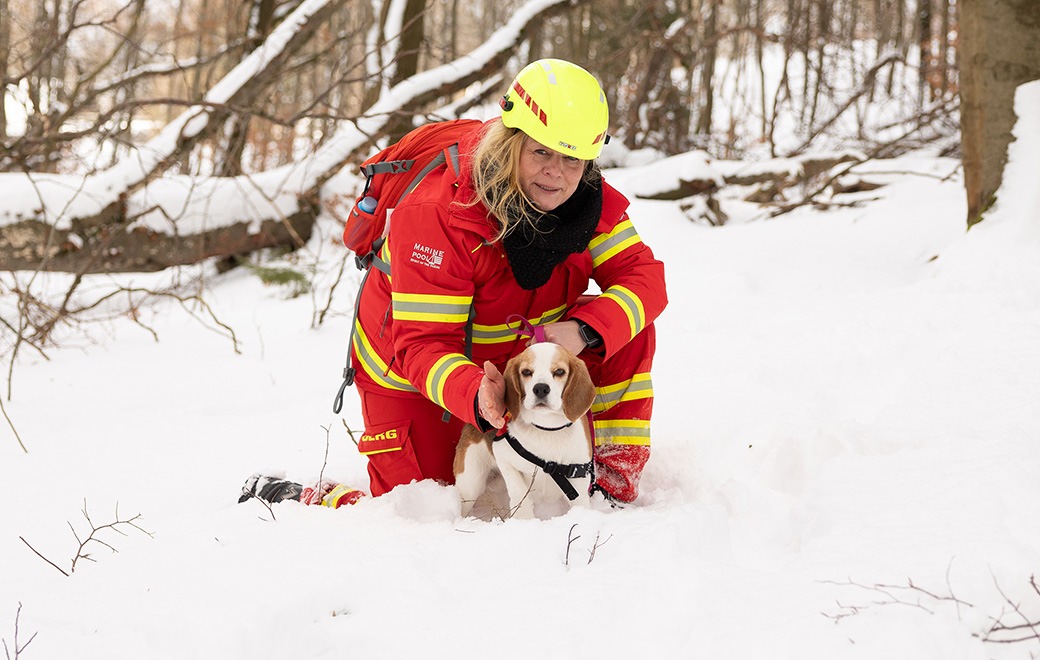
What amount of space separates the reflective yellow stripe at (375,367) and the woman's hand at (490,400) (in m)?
0.65

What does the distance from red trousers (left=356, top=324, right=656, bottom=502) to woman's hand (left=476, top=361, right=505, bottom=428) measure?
0.56m

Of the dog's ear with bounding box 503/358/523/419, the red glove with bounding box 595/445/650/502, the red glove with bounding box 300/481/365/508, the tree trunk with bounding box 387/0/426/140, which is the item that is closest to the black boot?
the red glove with bounding box 300/481/365/508

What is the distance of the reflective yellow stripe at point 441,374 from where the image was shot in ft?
9.14

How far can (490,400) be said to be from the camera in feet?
8.87

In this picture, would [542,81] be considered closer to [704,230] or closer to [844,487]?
[844,487]

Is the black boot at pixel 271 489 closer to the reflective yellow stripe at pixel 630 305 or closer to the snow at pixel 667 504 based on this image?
the snow at pixel 667 504

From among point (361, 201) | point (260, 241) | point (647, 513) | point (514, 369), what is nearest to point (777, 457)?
point (647, 513)

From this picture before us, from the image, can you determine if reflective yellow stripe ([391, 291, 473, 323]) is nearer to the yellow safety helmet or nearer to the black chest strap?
the black chest strap

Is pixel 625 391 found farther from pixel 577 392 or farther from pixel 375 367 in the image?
pixel 375 367

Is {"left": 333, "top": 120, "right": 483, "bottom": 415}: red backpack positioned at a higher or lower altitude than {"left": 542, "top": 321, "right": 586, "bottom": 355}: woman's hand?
higher

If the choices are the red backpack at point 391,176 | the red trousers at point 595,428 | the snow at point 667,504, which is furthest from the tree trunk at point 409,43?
the red trousers at point 595,428

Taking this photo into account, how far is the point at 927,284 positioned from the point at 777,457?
2.71m

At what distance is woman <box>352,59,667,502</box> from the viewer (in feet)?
9.29

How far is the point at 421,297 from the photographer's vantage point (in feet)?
9.54
